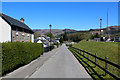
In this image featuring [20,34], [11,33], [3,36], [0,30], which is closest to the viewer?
[0,30]

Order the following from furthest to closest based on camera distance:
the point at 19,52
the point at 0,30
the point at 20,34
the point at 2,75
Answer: the point at 20,34, the point at 0,30, the point at 19,52, the point at 2,75

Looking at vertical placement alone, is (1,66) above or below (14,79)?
above

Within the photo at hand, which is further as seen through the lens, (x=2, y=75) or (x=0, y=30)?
(x=0, y=30)

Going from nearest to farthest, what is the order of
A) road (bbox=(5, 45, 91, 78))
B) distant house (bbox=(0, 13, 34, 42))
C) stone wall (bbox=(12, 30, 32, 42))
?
road (bbox=(5, 45, 91, 78)), distant house (bbox=(0, 13, 34, 42)), stone wall (bbox=(12, 30, 32, 42))

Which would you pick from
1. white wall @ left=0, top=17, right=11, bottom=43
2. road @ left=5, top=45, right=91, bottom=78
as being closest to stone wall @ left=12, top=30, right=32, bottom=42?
white wall @ left=0, top=17, right=11, bottom=43

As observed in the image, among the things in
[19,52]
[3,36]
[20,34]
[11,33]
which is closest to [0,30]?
[3,36]

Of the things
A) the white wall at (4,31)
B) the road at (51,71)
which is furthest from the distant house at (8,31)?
the road at (51,71)

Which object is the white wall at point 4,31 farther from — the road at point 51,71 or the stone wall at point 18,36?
the road at point 51,71

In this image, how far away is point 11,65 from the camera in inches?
313

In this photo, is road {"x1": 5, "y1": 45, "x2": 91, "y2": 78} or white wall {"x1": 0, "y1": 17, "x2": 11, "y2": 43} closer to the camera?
road {"x1": 5, "y1": 45, "x2": 91, "y2": 78}

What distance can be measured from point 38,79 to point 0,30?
15521 millimetres

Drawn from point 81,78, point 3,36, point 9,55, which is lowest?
point 81,78

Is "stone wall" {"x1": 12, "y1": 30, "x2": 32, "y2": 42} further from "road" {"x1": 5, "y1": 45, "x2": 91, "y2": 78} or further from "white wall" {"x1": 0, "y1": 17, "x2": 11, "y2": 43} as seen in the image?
"road" {"x1": 5, "y1": 45, "x2": 91, "y2": 78}

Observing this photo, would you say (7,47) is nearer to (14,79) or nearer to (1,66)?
(1,66)
